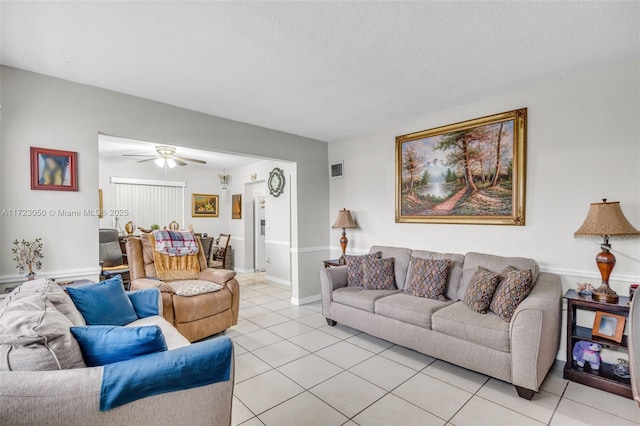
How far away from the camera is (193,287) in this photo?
328 cm

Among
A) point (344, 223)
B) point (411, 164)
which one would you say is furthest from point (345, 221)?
point (411, 164)

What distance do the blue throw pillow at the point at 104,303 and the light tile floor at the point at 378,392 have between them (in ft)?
3.46

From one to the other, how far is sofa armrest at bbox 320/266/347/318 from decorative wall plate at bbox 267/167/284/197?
2672mm

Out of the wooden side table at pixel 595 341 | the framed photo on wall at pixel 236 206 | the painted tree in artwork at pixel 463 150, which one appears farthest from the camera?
the framed photo on wall at pixel 236 206

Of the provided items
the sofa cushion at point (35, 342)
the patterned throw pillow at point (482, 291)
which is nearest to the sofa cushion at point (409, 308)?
the patterned throw pillow at point (482, 291)

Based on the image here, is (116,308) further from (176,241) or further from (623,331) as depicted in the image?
(623,331)

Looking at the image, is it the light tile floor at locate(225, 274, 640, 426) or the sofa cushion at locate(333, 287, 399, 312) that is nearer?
the light tile floor at locate(225, 274, 640, 426)

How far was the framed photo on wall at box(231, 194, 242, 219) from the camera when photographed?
7217 mm

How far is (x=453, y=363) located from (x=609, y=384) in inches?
42.5

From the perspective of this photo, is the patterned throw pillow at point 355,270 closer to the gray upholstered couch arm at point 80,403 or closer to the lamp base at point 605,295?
the lamp base at point 605,295

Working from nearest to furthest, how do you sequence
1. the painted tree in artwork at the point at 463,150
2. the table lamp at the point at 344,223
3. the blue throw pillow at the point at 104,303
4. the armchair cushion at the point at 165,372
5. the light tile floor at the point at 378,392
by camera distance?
the armchair cushion at the point at 165,372
the light tile floor at the point at 378,392
the blue throw pillow at the point at 104,303
the painted tree in artwork at the point at 463,150
the table lamp at the point at 344,223

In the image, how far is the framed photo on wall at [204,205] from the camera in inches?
285

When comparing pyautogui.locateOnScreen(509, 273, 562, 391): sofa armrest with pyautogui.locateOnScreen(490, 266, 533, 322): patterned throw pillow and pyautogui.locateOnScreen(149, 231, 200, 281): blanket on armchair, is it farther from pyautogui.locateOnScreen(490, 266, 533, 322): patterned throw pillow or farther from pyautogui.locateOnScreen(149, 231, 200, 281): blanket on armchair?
pyautogui.locateOnScreen(149, 231, 200, 281): blanket on armchair

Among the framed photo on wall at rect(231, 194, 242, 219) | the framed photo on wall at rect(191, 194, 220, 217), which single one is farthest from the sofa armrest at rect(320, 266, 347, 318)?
the framed photo on wall at rect(191, 194, 220, 217)
